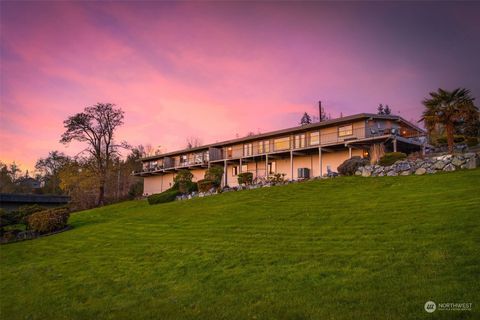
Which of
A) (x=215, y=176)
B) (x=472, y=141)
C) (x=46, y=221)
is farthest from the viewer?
(x=215, y=176)

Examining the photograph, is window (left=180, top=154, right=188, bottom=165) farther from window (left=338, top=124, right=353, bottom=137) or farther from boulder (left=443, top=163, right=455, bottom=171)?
boulder (left=443, top=163, right=455, bottom=171)

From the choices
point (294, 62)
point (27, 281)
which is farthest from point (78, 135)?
point (27, 281)

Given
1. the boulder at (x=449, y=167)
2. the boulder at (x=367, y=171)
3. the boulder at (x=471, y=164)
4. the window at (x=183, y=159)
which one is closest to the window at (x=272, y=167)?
the boulder at (x=367, y=171)

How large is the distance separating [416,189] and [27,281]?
57.5 ft

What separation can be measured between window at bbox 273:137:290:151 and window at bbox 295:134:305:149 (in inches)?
43.6

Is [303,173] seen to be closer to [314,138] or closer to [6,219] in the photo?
[314,138]

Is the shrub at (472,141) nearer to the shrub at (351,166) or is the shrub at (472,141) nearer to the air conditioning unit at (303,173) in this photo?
the shrub at (351,166)

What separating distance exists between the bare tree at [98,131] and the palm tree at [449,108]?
38.3 m

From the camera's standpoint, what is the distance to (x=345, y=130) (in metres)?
33.0

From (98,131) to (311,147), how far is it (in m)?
29.9

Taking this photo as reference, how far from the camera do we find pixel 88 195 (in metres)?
50.2

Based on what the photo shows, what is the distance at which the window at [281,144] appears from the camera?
125 feet

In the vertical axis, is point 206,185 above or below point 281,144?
below

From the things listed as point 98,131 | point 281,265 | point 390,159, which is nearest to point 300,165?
point 390,159
